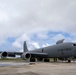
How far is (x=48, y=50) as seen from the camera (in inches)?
1833

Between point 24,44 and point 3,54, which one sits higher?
point 24,44

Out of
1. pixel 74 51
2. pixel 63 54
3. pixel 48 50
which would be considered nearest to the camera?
pixel 74 51

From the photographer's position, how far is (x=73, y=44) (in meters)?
38.2

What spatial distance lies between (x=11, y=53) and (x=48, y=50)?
9.82 metres

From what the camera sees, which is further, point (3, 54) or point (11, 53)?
point (11, 53)

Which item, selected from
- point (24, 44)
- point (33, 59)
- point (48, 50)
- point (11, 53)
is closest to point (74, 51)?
point (48, 50)

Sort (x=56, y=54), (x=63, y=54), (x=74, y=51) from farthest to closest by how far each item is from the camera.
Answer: (x=56, y=54) < (x=63, y=54) < (x=74, y=51)

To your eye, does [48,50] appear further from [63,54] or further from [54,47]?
[63,54]

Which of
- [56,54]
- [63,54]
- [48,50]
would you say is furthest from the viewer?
[48,50]

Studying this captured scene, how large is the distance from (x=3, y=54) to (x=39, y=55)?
937 cm

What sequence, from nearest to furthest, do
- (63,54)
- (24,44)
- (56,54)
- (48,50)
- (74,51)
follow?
1. (74,51)
2. (63,54)
3. (56,54)
4. (48,50)
5. (24,44)

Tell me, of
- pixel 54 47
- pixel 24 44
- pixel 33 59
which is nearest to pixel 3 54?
pixel 33 59

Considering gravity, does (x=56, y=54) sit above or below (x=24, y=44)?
below

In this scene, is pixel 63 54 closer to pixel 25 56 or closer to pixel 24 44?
pixel 25 56
